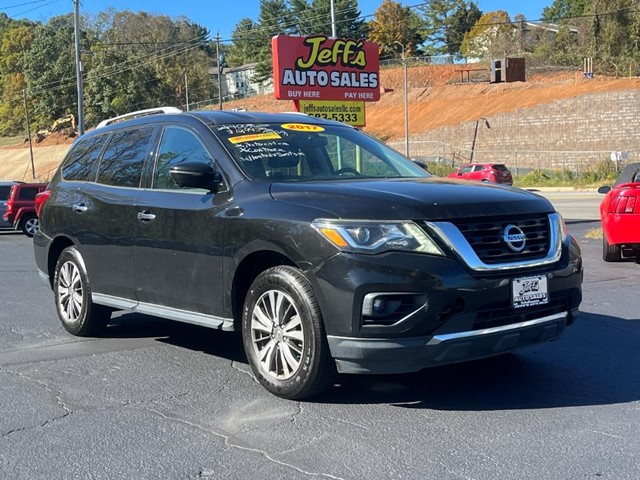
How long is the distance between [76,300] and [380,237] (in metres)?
3.74

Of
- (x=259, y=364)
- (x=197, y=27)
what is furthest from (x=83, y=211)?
(x=197, y=27)

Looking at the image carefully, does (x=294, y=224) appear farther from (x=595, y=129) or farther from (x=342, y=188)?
(x=595, y=129)

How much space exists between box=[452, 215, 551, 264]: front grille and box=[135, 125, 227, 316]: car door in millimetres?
1746

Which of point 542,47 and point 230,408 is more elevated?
point 542,47

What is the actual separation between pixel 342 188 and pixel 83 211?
2.91 m

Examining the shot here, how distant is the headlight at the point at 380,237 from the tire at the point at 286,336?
41 centimetres

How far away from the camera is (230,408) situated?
16.1 ft

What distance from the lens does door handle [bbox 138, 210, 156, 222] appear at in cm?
592

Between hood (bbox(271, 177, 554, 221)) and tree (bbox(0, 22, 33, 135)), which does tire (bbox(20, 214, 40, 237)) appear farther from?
tree (bbox(0, 22, 33, 135))

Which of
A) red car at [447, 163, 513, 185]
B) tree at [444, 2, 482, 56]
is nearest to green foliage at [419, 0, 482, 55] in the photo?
tree at [444, 2, 482, 56]

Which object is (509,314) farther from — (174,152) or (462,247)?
(174,152)

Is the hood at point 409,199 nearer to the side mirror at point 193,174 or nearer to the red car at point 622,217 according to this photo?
the side mirror at point 193,174

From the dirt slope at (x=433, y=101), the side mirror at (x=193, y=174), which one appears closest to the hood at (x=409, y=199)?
the side mirror at (x=193, y=174)

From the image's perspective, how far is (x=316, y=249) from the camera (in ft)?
15.2
